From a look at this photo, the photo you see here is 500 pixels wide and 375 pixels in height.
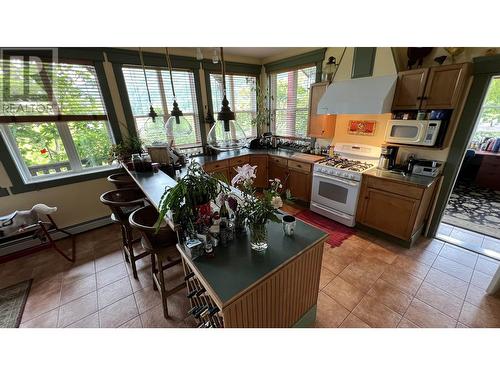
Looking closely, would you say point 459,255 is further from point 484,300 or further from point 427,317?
point 427,317

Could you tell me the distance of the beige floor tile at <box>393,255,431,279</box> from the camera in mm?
2263

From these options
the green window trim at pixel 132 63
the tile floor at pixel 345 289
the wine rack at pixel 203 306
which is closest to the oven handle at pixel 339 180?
the tile floor at pixel 345 289

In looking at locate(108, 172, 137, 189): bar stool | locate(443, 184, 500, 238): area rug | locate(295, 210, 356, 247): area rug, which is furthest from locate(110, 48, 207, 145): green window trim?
locate(443, 184, 500, 238): area rug

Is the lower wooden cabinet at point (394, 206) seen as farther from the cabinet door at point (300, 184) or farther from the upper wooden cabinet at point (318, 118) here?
the upper wooden cabinet at point (318, 118)

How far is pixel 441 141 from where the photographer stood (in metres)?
2.43

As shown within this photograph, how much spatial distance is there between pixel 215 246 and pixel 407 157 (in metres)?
2.91

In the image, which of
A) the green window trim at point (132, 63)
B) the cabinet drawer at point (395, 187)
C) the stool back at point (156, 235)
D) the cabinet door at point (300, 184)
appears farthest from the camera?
the cabinet door at point (300, 184)

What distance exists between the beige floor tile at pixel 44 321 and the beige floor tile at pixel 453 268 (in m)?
3.94

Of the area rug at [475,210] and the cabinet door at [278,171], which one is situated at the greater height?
the cabinet door at [278,171]

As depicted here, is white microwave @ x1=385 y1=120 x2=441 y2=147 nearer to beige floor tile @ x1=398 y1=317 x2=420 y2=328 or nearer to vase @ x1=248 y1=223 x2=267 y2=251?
beige floor tile @ x1=398 y1=317 x2=420 y2=328

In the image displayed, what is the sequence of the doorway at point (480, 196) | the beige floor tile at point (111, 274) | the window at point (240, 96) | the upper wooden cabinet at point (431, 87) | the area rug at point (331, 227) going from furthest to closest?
the window at point (240, 96) → the area rug at point (331, 227) → the doorway at point (480, 196) → the beige floor tile at point (111, 274) → the upper wooden cabinet at point (431, 87)

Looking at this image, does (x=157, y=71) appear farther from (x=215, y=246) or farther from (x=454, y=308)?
(x=454, y=308)

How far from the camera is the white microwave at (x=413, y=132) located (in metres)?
2.38

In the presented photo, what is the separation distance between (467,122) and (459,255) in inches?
62.2
